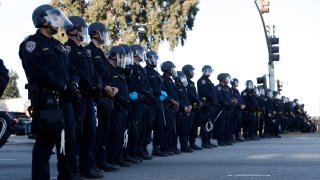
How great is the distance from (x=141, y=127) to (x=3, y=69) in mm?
5604

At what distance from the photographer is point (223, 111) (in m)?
17.6

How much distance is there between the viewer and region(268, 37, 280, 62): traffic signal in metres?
24.9

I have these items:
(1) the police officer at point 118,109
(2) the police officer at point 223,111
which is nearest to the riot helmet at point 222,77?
(2) the police officer at point 223,111

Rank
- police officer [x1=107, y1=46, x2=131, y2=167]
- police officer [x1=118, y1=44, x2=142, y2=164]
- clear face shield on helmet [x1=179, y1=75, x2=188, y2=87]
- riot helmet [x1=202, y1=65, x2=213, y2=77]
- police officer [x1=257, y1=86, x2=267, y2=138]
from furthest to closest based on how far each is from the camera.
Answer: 1. police officer [x1=257, y1=86, x2=267, y2=138]
2. riot helmet [x1=202, y1=65, x2=213, y2=77]
3. clear face shield on helmet [x1=179, y1=75, x2=188, y2=87]
4. police officer [x1=118, y1=44, x2=142, y2=164]
5. police officer [x1=107, y1=46, x2=131, y2=167]

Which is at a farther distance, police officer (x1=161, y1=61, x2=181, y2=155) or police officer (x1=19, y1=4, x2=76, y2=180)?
police officer (x1=161, y1=61, x2=181, y2=155)

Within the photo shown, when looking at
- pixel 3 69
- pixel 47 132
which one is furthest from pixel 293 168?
pixel 3 69

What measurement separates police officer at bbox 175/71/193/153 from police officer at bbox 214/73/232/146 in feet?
10.6

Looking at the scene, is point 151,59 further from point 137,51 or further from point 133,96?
point 133,96

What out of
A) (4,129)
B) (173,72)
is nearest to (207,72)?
(173,72)

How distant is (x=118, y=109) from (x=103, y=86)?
34.2 inches

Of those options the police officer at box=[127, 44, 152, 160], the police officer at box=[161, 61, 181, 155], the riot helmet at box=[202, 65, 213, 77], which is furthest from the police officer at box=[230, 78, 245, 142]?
the police officer at box=[127, 44, 152, 160]

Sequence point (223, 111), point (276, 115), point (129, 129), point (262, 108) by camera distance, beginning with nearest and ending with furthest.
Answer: point (129, 129) < point (223, 111) < point (262, 108) < point (276, 115)

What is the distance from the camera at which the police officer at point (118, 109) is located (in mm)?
9594

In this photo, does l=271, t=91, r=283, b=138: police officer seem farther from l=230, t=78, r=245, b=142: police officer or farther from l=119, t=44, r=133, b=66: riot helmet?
l=119, t=44, r=133, b=66: riot helmet
